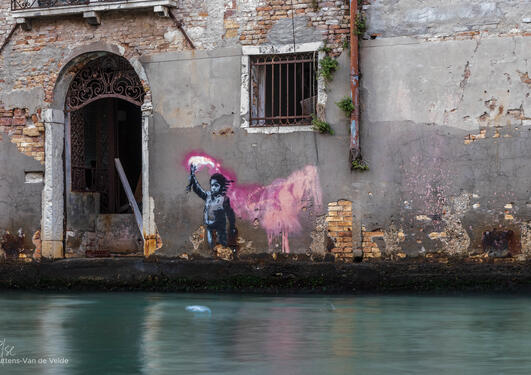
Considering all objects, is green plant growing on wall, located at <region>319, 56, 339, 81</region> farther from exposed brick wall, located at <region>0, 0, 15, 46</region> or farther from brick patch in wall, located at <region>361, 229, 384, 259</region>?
exposed brick wall, located at <region>0, 0, 15, 46</region>

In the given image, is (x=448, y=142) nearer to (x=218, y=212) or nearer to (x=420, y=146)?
(x=420, y=146)

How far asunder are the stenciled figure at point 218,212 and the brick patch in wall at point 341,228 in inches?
53.8

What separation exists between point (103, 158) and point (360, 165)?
5.10 m

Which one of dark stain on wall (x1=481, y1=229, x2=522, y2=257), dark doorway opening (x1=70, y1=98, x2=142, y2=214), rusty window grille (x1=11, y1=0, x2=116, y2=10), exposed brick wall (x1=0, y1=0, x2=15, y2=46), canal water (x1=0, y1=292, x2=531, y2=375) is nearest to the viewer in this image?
canal water (x1=0, y1=292, x2=531, y2=375)

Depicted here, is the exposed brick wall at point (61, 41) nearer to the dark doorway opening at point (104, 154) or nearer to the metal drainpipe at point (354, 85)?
the dark doorway opening at point (104, 154)

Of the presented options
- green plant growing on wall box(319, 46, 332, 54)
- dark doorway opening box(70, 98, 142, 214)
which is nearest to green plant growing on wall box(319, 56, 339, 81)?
green plant growing on wall box(319, 46, 332, 54)

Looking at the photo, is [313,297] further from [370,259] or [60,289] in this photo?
[60,289]

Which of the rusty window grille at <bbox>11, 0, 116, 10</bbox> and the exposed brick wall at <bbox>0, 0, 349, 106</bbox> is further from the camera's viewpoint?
the rusty window grille at <bbox>11, 0, 116, 10</bbox>

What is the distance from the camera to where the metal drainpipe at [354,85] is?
39.1ft

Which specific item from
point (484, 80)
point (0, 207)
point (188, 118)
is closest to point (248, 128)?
point (188, 118)

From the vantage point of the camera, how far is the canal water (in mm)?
6520

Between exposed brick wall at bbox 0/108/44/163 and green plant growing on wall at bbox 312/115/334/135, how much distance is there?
13.6 feet

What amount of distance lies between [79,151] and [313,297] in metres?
4.89

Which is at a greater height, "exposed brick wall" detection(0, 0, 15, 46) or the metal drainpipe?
"exposed brick wall" detection(0, 0, 15, 46)
